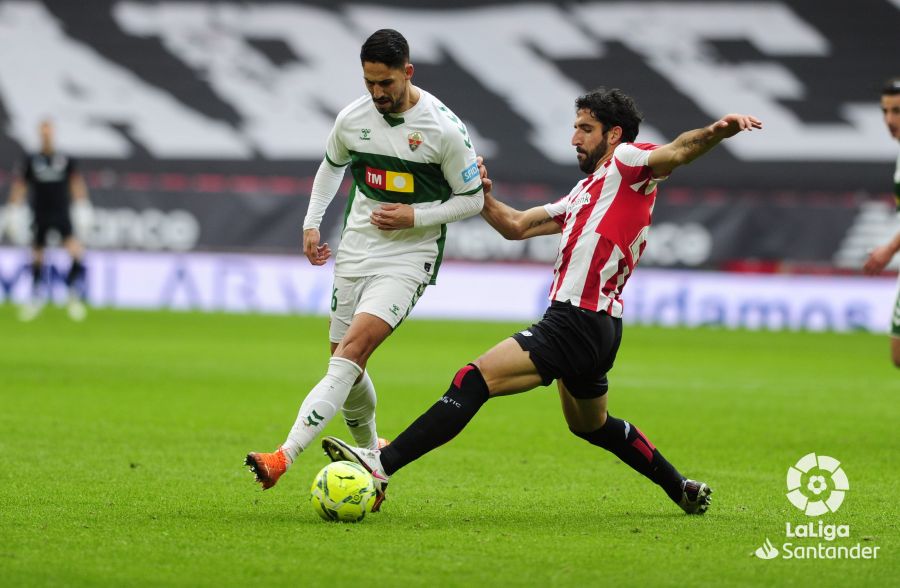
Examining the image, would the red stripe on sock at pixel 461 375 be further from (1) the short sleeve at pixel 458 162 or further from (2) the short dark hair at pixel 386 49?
(2) the short dark hair at pixel 386 49

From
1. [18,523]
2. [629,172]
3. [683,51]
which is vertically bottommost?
[18,523]

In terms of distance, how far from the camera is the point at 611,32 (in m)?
26.1

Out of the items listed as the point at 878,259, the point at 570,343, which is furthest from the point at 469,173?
the point at 878,259

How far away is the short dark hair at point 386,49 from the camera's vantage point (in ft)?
20.9

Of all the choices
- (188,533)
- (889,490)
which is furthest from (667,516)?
(188,533)

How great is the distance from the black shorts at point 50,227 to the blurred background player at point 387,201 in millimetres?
14125

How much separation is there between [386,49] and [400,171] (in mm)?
645

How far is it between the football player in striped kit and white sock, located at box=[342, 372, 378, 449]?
0.89 metres

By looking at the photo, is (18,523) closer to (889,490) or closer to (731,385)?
(889,490)

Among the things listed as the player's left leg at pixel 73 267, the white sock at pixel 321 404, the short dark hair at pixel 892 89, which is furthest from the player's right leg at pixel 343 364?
the player's left leg at pixel 73 267

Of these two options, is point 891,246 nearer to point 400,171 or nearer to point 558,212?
point 558,212

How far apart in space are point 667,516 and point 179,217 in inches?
770

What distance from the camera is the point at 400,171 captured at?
6730 mm

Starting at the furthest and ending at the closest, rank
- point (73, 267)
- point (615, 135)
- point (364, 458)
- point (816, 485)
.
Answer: point (73, 267) → point (816, 485) → point (615, 135) → point (364, 458)
